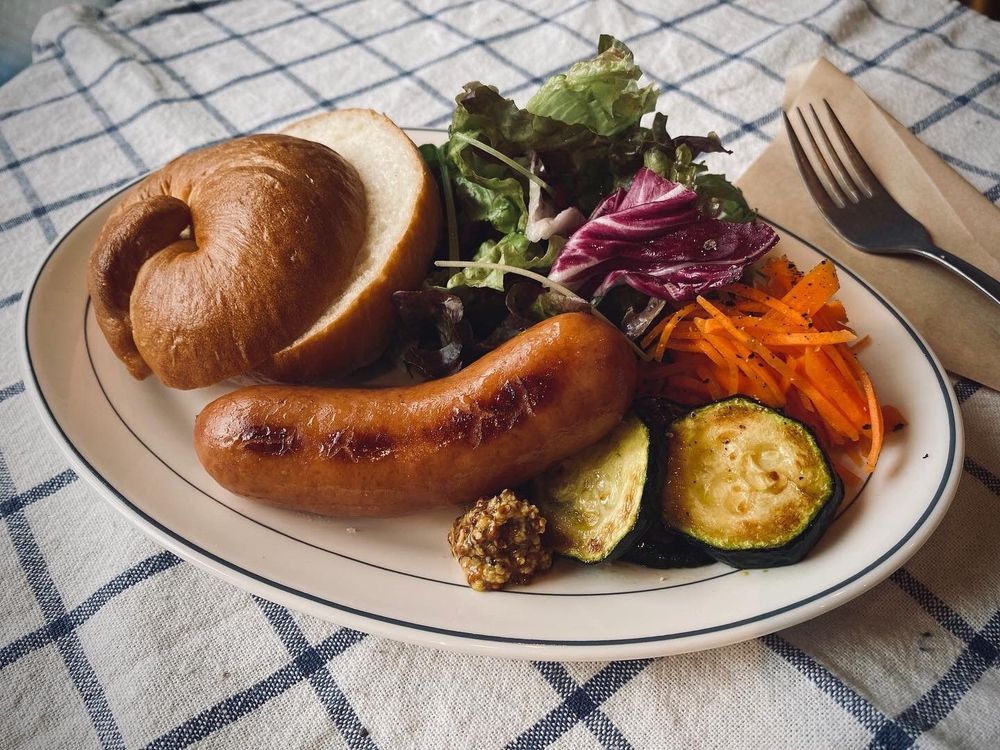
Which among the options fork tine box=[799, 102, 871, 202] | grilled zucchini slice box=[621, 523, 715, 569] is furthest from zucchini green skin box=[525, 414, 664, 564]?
fork tine box=[799, 102, 871, 202]

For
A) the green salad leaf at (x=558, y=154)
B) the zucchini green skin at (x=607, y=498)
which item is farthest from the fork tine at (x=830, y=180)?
the zucchini green skin at (x=607, y=498)

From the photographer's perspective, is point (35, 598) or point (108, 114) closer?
point (35, 598)

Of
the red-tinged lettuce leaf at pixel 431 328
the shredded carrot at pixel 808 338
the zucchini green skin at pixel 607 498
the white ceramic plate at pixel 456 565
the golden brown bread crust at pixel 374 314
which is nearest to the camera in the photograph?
the white ceramic plate at pixel 456 565

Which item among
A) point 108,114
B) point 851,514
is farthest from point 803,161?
point 108,114

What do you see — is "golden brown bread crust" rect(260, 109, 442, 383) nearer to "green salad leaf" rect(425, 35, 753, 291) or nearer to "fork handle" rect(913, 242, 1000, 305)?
"green salad leaf" rect(425, 35, 753, 291)

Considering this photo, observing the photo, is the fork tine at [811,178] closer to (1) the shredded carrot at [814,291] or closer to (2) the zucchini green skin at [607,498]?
(1) the shredded carrot at [814,291]

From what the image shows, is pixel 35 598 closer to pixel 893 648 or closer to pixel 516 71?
pixel 893 648
